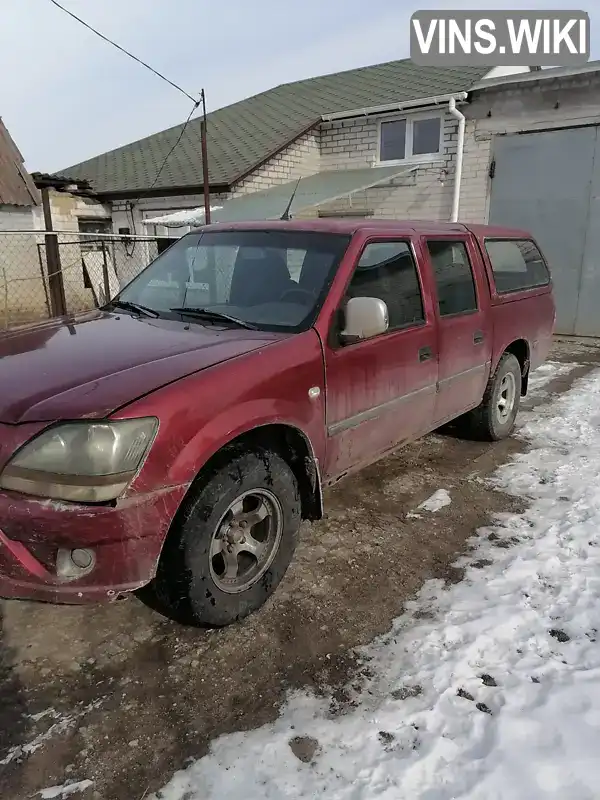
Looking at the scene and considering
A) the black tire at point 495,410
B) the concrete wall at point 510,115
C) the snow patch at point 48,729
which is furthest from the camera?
the concrete wall at point 510,115

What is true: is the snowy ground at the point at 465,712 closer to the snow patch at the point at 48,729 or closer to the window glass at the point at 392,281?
the snow patch at the point at 48,729

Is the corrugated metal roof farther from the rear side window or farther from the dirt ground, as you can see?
the dirt ground

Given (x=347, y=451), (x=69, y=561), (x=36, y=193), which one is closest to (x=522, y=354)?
(x=347, y=451)

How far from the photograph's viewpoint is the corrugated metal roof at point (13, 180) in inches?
470

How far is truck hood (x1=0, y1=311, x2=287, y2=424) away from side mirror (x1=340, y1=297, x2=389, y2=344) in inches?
→ 15.6

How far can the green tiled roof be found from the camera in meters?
13.8

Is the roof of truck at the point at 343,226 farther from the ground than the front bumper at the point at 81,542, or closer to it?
farther from the ground

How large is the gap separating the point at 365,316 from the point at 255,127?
51.0 feet

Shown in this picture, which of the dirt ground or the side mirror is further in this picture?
the side mirror

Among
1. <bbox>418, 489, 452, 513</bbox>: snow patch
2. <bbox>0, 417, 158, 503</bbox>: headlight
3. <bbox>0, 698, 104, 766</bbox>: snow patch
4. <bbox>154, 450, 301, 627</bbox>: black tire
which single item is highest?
<bbox>0, 417, 158, 503</bbox>: headlight

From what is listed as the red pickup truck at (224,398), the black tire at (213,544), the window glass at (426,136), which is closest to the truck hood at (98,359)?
the red pickup truck at (224,398)

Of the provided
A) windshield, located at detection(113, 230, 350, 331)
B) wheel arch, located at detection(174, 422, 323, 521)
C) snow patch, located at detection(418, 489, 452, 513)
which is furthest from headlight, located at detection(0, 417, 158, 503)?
snow patch, located at detection(418, 489, 452, 513)

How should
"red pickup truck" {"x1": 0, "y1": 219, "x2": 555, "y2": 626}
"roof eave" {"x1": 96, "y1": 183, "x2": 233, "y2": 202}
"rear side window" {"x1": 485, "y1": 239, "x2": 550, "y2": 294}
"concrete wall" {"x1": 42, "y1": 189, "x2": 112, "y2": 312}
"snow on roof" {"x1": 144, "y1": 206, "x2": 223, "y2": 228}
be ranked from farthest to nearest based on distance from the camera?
1. "roof eave" {"x1": 96, "y1": 183, "x2": 233, "y2": 202}
2. "snow on roof" {"x1": 144, "y1": 206, "x2": 223, "y2": 228}
3. "concrete wall" {"x1": 42, "y1": 189, "x2": 112, "y2": 312}
4. "rear side window" {"x1": 485, "y1": 239, "x2": 550, "y2": 294}
5. "red pickup truck" {"x1": 0, "y1": 219, "x2": 555, "y2": 626}

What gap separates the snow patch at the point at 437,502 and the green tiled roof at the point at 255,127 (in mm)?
10905
